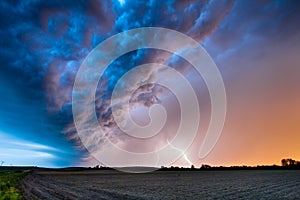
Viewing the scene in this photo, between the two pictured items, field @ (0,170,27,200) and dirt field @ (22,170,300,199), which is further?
dirt field @ (22,170,300,199)

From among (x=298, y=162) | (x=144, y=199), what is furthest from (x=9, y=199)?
(x=298, y=162)

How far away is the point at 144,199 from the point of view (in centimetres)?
1941

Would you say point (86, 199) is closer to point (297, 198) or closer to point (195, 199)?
point (195, 199)

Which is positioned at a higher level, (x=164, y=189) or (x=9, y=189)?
(x=9, y=189)

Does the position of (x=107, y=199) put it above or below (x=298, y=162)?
below

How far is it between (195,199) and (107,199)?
22.3 feet

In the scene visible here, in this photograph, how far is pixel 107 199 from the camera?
1905cm

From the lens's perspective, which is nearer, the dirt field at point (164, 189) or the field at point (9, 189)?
the field at point (9, 189)

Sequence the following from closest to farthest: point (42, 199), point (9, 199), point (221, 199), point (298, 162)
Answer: point (9, 199) < point (42, 199) < point (221, 199) < point (298, 162)

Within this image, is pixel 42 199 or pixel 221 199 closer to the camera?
pixel 42 199

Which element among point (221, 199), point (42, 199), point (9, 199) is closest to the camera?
point (9, 199)

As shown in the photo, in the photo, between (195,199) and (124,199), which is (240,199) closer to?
(195,199)

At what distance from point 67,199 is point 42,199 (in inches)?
69.0

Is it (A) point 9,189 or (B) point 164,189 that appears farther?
(B) point 164,189
